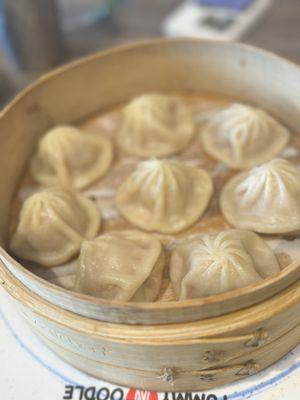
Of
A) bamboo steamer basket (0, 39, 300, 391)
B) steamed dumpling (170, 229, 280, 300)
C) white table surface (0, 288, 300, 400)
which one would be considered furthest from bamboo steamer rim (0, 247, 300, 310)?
white table surface (0, 288, 300, 400)

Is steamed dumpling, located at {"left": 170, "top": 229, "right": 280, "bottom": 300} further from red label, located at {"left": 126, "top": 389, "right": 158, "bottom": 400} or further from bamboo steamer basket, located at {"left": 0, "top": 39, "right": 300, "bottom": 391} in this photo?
red label, located at {"left": 126, "top": 389, "right": 158, "bottom": 400}

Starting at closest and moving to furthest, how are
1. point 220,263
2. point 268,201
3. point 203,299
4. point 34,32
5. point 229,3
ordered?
point 203,299
point 220,263
point 268,201
point 34,32
point 229,3

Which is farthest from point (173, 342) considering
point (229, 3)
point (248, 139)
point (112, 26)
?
point (112, 26)

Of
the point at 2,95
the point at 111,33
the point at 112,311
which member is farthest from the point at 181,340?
the point at 111,33

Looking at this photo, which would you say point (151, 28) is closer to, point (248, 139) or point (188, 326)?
point (248, 139)

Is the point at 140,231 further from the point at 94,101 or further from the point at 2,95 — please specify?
the point at 2,95

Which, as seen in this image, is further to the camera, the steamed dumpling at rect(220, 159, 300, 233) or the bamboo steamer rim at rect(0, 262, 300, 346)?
the steamed dumpling at rect(220, 159, 300, 233)

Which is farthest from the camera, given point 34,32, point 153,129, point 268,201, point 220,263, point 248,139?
point 34,32
